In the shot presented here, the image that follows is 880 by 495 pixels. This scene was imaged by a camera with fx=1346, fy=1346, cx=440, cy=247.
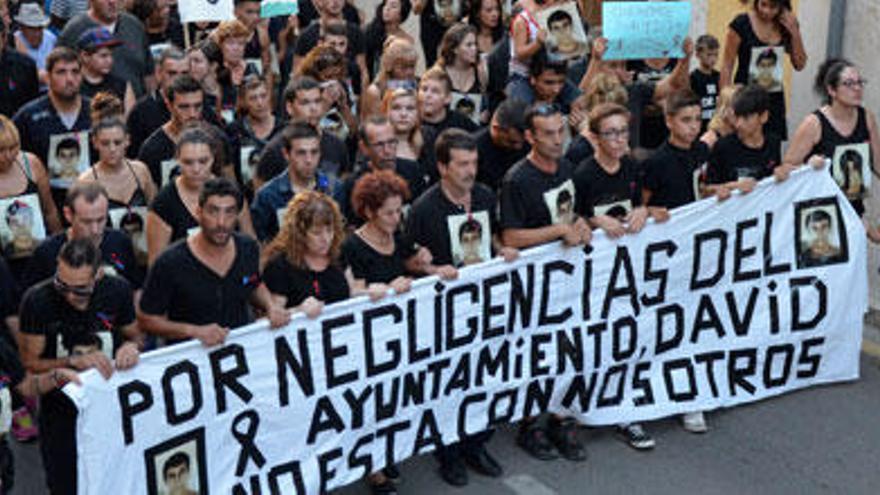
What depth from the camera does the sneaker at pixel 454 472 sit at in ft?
23.3

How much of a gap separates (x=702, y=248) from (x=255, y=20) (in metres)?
4.59

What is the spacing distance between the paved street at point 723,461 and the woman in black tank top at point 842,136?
140cm

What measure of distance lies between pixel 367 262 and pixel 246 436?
3.49ft

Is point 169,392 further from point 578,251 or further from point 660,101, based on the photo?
point 660,101

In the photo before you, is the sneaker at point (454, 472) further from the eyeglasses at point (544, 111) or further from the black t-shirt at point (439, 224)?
the eyeglasses at point (544, 111)

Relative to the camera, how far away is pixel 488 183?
324 inches

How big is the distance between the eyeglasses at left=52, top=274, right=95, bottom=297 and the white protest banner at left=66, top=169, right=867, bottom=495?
397 millimetres

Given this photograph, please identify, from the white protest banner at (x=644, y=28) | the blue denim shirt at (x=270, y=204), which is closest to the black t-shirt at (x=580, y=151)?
the white protest banner at (x=644, y=28)

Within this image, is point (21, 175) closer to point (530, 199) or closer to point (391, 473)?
point (391, 473)

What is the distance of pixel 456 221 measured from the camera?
7078mm

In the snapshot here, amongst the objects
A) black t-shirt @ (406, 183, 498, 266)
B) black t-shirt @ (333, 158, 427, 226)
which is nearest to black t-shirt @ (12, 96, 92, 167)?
black t-shirt @ (333, 158, 427, 226)

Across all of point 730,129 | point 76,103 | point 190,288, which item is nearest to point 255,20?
point 76,103

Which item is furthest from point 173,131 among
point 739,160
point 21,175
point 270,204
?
point 739,160

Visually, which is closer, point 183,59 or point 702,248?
point 702,248
